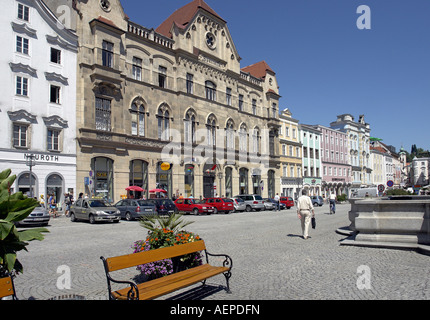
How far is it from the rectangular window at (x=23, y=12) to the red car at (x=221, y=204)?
2106 cm

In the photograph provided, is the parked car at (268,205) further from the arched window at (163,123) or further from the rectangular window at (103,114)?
Result: the rectangular window at (103,114)

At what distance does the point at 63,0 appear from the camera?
31.1 meters

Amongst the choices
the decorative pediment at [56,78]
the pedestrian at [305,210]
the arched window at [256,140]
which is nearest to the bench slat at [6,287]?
the pedestrian at [305,210]

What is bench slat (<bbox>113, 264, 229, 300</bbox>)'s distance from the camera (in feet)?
16.9

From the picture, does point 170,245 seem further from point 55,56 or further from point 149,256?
point 55,56

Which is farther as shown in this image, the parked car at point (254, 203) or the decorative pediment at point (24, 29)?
the parked car at point (254, 203)

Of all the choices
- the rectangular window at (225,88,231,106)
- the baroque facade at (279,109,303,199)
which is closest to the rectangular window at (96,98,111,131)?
the rectangular window at (225,88,231,106)

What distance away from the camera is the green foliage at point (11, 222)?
3959 mm

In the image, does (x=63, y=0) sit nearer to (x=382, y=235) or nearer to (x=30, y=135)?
(x=30, y=135)

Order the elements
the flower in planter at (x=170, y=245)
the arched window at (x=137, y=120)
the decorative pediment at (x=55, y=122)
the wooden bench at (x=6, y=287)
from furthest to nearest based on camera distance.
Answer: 1. the arched window at (x=137, y=120)
2. the decorative pediment at (x=55, y=122)
3. the flower in planter at (x=170, y=245)
4. the wooden bench at (x=6, y=287)

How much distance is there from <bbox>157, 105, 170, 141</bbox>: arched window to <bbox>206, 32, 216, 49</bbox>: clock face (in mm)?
11376

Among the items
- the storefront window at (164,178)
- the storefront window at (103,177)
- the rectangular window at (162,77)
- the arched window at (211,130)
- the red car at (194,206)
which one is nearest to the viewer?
the storefront window at (103,177)
